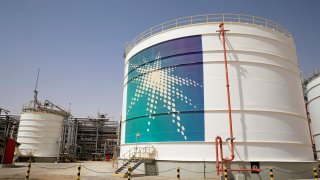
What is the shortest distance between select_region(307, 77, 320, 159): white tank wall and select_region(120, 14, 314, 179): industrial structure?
12.7 metres

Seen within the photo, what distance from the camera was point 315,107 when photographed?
29.5 meters

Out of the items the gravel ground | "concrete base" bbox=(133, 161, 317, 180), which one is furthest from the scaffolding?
"concrete base" bbox=(133, 161, 317, 180)

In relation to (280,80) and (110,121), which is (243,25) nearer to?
(280,80)

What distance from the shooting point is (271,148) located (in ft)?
51.9

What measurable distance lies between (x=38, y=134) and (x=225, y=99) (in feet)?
95.4

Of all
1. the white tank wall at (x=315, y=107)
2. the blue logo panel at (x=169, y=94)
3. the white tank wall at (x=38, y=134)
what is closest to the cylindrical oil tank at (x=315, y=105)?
the white tank wall at (x=315, y=107)

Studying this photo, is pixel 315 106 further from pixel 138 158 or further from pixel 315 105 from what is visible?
pixel 138 158

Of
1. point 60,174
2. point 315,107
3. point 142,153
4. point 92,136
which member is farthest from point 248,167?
point 92,136

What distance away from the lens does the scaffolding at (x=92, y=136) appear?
44406 mm

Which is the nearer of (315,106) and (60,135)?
(315,106)

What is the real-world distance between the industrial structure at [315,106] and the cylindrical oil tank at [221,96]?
12.8 metres

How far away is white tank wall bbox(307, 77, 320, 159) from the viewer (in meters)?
28.9

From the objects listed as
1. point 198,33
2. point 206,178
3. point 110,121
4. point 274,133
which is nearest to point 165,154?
point 206,178

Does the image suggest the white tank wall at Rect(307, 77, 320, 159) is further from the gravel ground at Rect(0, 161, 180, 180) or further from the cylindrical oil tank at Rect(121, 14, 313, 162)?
the gravel ground at Rect(0, 161, 180, 180)
